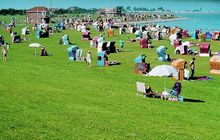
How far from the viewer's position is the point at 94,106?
22.9 metres

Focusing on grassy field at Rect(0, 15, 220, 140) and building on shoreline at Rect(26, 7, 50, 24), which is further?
building on shoreline at Rect(26, 7, 50, 24)

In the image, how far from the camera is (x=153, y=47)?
57.9 meters

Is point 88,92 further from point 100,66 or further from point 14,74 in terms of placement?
point 100,66

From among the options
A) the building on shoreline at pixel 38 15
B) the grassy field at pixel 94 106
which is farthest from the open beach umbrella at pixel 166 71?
the building on shoreline at pixel 38 15

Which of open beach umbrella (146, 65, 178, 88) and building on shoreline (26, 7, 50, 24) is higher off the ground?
building on shoreline (26, 7, 50, 24)

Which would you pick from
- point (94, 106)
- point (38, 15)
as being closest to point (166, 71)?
point (94, 106)

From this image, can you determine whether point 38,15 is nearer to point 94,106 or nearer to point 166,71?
point 166,71

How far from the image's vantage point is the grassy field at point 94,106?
1802cm

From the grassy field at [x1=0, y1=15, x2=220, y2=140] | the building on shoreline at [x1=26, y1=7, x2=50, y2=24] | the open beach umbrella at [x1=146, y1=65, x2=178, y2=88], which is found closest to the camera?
the grassy field at [x1=0, y1=15, x2=220, y2=140]

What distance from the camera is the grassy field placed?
59.1 feet

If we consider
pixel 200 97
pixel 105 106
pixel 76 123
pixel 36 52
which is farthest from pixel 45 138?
pixel 36 52

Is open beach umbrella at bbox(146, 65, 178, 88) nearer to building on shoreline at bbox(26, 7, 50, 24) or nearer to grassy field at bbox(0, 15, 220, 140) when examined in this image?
grassy field at bbox(0, 15, 220, 140)

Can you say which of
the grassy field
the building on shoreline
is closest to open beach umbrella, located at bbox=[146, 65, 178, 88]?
the grassy field

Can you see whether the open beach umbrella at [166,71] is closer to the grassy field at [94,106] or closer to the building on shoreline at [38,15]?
the grassy field at [94,106]
